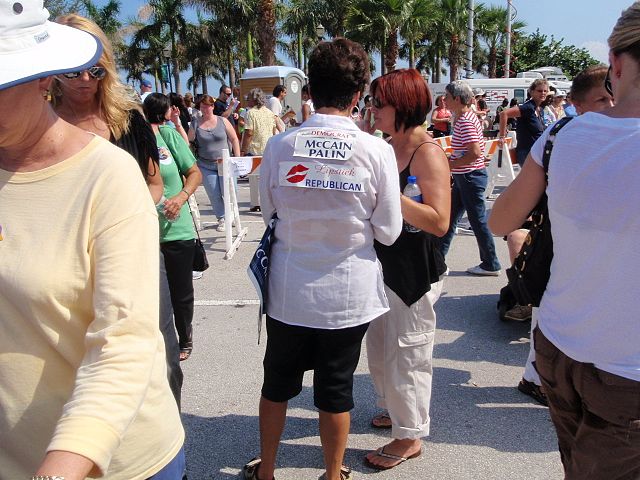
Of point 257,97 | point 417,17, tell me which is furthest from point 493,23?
point 257,97

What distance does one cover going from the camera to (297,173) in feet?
7.09

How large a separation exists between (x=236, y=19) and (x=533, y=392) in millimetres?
37075

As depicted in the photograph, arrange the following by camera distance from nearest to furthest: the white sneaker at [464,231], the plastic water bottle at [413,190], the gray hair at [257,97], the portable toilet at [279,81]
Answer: the plastic water bottle at [413,190] < the white sneaker at [464,231] < the gray hair at [257,97] < the portable toilet at [279,81]

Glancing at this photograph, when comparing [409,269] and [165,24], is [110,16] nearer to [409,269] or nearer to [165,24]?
[165,24]

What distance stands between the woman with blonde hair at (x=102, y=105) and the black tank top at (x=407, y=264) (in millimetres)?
1256

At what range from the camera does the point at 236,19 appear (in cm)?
3644

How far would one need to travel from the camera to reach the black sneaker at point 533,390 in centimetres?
335

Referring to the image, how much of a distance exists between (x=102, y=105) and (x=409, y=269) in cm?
158

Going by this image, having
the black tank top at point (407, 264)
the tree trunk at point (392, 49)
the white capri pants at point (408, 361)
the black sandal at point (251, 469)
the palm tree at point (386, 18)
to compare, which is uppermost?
the palm tree at point (386, 18)

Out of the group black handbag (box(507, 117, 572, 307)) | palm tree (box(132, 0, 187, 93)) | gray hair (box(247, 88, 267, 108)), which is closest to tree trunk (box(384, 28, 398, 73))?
palm tree (box(132, 0, 187, 93))

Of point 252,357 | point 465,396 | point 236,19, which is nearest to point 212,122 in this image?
point 252,357

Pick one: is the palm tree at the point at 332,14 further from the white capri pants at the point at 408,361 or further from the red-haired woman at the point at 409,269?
the white capri pants at the point at 408,361

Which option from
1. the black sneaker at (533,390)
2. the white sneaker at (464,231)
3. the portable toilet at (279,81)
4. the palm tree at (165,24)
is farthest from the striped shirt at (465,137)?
the palm tree at (165,24)

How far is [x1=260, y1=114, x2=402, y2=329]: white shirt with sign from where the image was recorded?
214 centimetres
